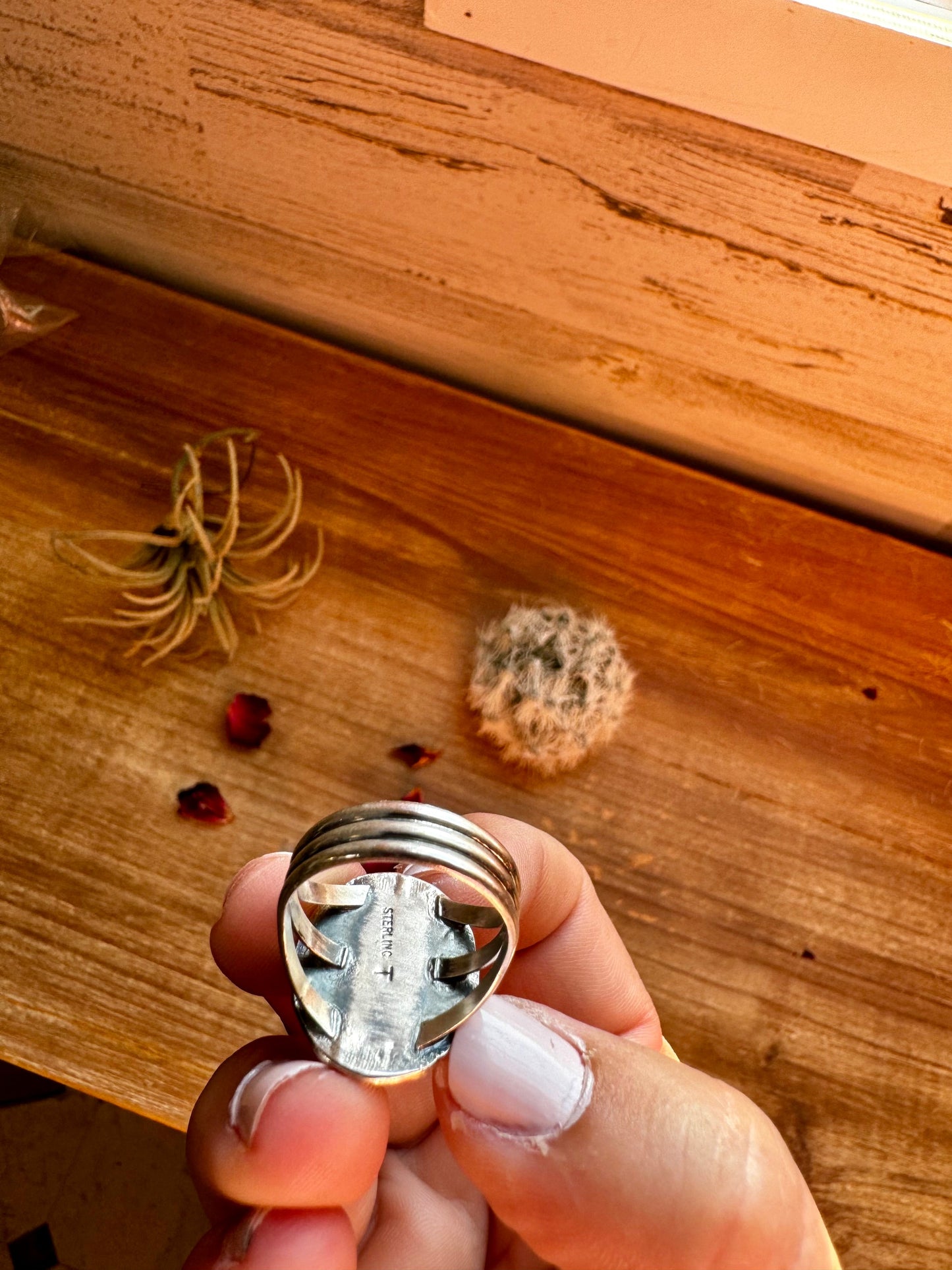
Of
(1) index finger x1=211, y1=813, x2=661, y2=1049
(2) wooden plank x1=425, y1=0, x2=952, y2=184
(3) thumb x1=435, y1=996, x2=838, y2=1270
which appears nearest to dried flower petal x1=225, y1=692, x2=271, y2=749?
(1) index finger x1=211, y1=813, x2=661, y2=1049

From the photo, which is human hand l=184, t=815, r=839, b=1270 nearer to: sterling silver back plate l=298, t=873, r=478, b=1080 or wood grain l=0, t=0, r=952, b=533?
sterling silver back plate l=298, t=873, r=478, b=1080

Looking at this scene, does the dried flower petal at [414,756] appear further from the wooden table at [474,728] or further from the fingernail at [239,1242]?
the fingernail at [239,1242]

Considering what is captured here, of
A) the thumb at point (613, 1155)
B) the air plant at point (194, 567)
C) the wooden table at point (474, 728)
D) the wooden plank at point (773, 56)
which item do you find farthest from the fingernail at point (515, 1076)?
the wooden plank at point (773, 56)

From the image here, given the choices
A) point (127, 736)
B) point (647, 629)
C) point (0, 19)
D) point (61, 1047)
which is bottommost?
point (61, 1047)

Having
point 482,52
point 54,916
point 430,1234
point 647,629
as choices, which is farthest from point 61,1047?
point 482,52

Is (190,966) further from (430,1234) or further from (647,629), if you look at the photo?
(647,629)

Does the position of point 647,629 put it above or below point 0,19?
below
